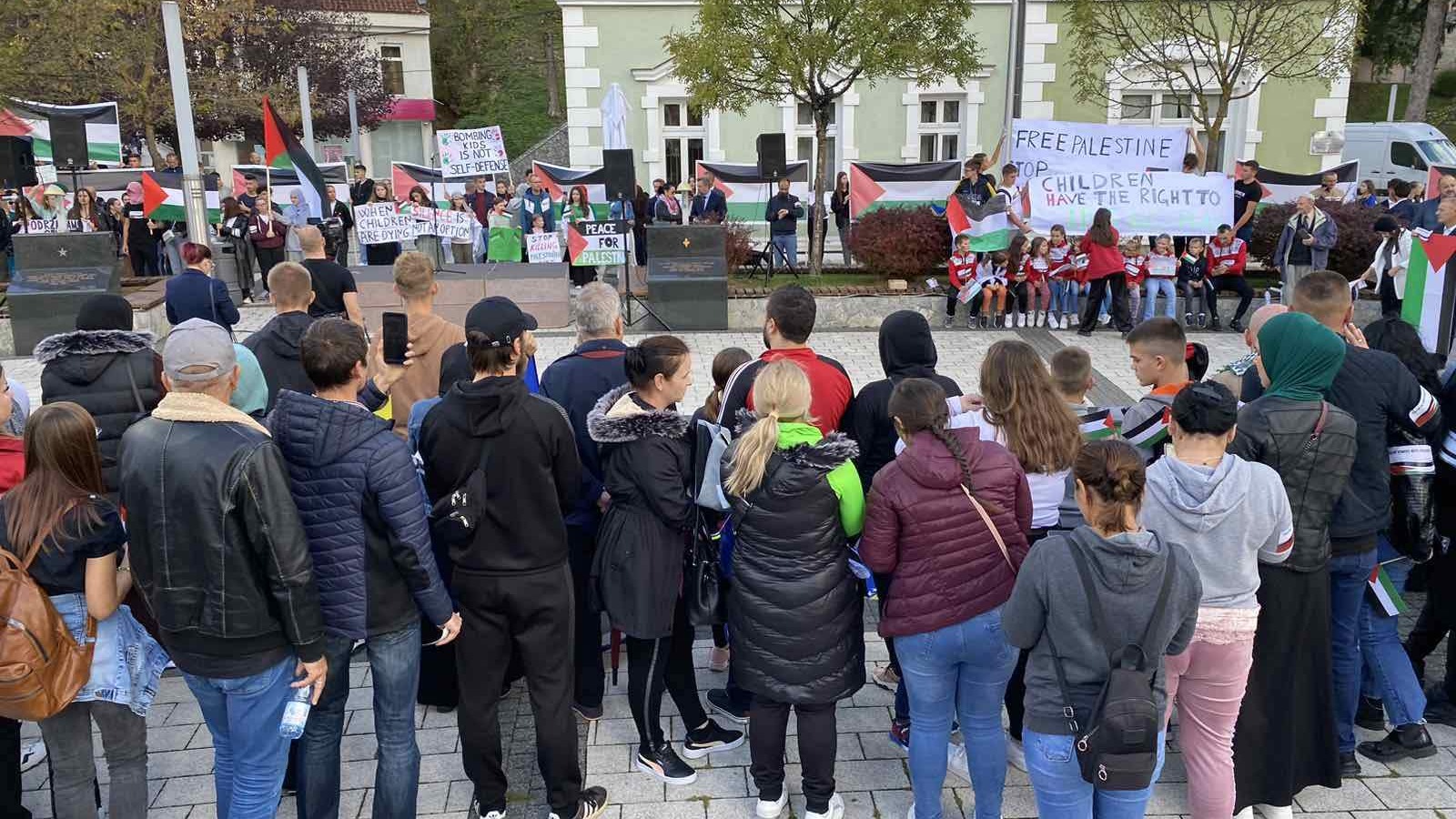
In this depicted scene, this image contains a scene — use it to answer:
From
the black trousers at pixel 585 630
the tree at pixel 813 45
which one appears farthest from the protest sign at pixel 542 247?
the black trousers at pixel 585 630

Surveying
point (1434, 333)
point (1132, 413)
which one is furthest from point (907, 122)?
point (1132, 413)

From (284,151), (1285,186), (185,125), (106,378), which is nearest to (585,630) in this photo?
(106,378)

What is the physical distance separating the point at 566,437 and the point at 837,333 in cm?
1059

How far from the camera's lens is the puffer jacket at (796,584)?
3746 mm

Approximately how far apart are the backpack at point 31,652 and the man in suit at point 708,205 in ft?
43.3

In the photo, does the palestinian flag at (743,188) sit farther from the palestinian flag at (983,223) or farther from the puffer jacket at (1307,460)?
the puffer jacket at (1307,460)

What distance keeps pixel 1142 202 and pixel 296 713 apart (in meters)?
13.0

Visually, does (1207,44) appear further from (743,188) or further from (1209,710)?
(1209,710)

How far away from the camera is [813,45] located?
1417cm

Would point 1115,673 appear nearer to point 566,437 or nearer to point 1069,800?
point 1069,800

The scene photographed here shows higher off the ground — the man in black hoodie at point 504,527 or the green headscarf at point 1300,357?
the green headscarf at point 1300,357

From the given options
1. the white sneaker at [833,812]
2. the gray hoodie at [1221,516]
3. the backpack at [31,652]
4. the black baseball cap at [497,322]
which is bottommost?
the white sneaker at [833,812]

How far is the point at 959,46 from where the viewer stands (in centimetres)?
1523

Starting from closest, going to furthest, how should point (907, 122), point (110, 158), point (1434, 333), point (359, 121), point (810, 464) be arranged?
point (810, 464) < point (1434, 333) < point (110, 158) < point (907, 122) < point (359, 121)
